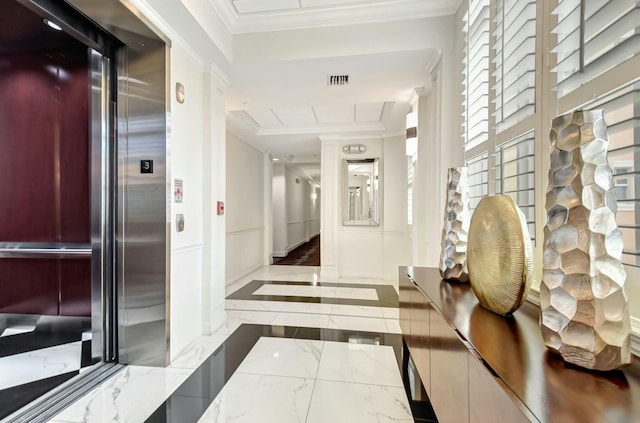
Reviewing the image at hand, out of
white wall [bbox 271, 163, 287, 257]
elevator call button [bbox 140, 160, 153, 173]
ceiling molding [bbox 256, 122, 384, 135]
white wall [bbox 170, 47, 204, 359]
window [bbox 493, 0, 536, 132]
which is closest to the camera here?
window [bbox 493, 0, 536, 132]

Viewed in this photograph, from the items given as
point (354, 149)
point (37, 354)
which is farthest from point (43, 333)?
point (354, 149)

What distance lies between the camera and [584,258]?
27.0 inches

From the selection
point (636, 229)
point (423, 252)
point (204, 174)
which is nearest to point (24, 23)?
point (204, 174)

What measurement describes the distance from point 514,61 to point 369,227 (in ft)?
12.7

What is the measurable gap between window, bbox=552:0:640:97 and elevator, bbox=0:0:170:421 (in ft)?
7.80

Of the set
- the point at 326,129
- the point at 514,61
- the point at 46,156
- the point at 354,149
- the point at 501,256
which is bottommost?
the point at 501,256

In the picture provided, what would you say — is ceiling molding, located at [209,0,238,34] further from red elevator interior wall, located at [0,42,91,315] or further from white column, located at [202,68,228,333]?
red elevator interior wall, located at [0,42,91,315]

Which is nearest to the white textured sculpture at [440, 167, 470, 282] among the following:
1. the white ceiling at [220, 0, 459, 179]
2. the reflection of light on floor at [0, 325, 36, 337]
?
the white ceiling at [220, 0, 459, 179]

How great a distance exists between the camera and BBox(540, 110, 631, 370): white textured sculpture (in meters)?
0.65

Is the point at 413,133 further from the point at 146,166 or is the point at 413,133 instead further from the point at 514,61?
the point at 146,166

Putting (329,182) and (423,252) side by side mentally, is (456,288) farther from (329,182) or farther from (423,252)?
(329,182)

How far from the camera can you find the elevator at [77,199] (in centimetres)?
187

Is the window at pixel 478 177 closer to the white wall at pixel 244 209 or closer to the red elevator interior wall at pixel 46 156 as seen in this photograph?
the red elevator interior wall at pixel 46 156

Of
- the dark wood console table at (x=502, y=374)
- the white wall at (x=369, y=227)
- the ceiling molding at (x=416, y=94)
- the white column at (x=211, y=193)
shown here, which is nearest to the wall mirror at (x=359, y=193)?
the white wall at (x=369, y=227)
